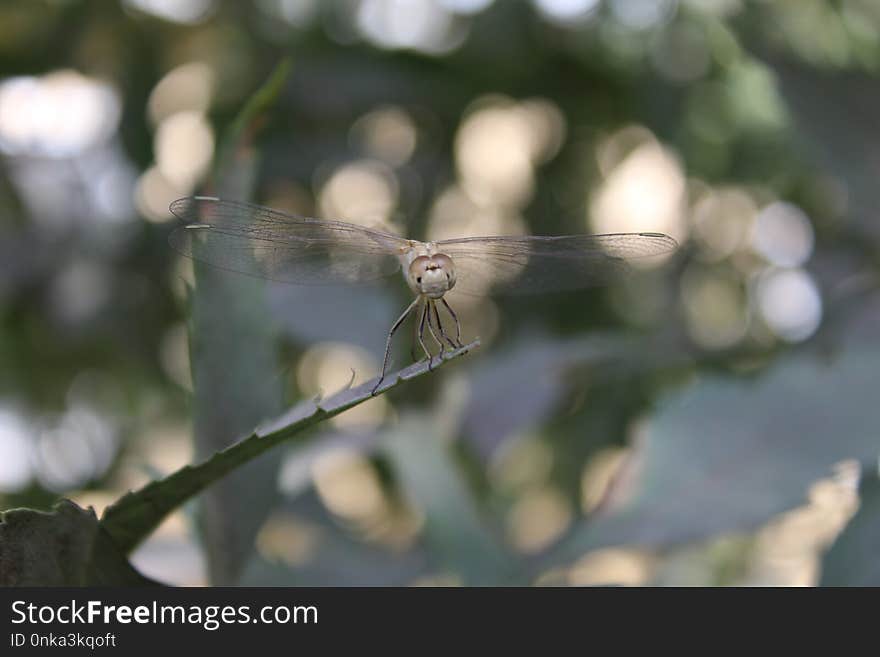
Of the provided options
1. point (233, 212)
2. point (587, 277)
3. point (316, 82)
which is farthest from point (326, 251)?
point (316, 82)

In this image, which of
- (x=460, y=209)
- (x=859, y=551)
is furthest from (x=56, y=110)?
(x=859, y=551)

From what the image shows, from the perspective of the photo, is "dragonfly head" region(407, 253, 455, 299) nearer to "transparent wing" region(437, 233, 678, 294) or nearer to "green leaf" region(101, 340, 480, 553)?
"transparent wing" region(437, 233, 678, 294)

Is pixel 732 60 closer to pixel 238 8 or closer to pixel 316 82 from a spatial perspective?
pixel 316 82

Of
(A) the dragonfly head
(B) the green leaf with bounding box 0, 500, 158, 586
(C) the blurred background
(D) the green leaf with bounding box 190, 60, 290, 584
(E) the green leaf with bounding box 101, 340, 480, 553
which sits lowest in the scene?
(B) the green leaf with bounding box 0, 500, 158, 586

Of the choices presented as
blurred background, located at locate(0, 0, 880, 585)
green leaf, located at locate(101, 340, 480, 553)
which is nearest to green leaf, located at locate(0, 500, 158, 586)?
green leaf, located at locate(101, 340, 480, 553)

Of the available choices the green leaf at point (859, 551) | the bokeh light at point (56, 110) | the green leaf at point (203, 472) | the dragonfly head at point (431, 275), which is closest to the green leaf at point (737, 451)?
the green leaf at point (859, 551)

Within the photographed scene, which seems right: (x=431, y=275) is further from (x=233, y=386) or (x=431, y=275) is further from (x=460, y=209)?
(x=460, y=209)
